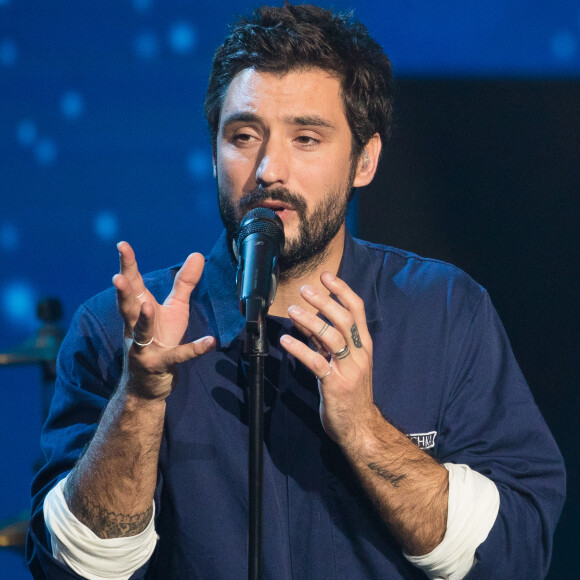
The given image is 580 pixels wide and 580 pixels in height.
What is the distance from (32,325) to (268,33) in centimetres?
112

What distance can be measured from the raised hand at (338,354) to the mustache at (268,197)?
0.37 meters

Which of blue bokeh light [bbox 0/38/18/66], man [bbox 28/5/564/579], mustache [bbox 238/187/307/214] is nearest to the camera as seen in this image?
man [bbox 28/5/564/579]

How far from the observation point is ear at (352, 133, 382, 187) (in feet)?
5.74

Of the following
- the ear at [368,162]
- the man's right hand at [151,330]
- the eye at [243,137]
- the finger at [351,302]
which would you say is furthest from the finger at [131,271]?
the ear at [368,162]

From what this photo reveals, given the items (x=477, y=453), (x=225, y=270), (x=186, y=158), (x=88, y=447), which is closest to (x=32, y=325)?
(x=186, y=158)

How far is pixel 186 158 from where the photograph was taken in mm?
2164

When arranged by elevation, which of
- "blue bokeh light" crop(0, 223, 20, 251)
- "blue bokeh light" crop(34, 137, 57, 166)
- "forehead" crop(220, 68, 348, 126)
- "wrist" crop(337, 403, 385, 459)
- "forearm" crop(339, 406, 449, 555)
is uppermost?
"forehead" crop(220, 68, 348, 126)

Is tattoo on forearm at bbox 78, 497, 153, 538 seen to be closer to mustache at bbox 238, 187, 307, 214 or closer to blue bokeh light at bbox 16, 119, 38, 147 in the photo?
mustache at bbox 238, 187, 307, 214

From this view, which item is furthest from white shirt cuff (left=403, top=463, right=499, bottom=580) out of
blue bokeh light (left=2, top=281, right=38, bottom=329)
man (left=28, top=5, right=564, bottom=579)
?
blue bokeh light (left=2, top=281, right=38, bottom=329)

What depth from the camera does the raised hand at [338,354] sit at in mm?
1112

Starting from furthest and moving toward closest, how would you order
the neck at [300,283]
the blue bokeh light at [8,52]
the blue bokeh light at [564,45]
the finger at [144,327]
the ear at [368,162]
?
the blue bokeh light at [8,52]
the blue bokeh light at [564,45]
the ear at [368,162]
the neck at [300,283]
the finger at [144,327]

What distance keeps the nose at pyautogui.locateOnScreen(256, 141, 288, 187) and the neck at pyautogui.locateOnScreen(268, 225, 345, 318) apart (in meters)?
0.24

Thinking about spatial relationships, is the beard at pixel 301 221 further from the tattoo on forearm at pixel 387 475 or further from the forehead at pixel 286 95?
the tattoo on forearm at pixel 387 475

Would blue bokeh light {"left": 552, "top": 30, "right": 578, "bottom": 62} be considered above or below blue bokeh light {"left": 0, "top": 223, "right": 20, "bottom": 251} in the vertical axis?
above
